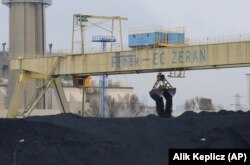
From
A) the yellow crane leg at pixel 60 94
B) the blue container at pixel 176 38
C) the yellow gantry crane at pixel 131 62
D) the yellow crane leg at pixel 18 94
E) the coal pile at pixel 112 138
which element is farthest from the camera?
the yellow crane leg at pixel 18 94

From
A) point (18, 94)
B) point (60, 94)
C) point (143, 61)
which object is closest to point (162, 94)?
point (143, 61)

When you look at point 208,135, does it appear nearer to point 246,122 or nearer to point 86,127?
point 246,122

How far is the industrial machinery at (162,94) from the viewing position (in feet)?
168

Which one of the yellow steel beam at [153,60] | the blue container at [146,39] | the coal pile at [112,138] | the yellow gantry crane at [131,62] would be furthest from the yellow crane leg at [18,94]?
the coal pile at [112,138]

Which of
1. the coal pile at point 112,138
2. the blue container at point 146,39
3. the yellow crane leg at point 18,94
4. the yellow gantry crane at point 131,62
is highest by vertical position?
the blue container at point 146,39

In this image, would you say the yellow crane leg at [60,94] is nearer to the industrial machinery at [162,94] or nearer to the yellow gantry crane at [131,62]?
the yellow gantry crane at [131,62]

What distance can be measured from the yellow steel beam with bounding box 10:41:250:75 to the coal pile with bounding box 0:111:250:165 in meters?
3.69

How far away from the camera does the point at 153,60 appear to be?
4866 cm

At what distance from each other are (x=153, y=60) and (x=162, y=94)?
3479mm

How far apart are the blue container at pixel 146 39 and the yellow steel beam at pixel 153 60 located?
1700mm

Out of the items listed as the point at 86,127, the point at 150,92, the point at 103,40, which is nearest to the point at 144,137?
the point at 86,127

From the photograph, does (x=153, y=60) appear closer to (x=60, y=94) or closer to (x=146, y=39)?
(x=146, y=39)

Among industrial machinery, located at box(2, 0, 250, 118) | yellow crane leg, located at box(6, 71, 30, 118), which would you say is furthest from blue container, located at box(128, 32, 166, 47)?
yellow crane leg, located at box(6, 71, 30, 118)

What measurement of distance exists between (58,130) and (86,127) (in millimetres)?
2655
